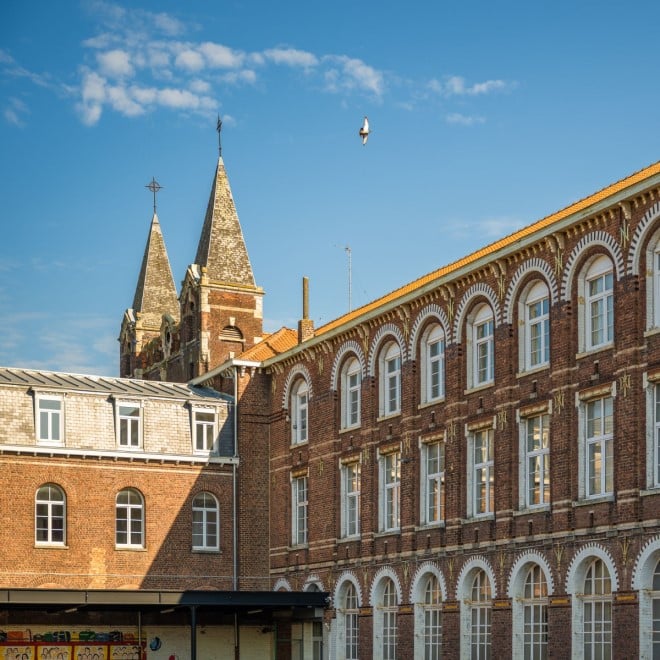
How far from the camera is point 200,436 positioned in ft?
157

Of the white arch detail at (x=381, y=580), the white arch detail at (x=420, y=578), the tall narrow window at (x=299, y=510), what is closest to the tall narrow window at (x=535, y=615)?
the white arch detail at (x=420, y=578)

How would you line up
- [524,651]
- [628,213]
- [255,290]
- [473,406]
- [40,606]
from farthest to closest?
[255,290]
[40,606]
[473,406]
[524,651]
[628,213]

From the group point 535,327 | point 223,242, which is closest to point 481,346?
point 535,327

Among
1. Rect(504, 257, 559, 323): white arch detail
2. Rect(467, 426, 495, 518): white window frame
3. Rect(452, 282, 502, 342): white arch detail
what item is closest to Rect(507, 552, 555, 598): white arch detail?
Rect(467, 426, 495, 518): white window frame

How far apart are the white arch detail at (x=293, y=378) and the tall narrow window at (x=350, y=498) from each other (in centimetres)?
389

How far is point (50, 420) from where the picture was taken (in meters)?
45.2

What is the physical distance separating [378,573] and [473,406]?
710 centimetres

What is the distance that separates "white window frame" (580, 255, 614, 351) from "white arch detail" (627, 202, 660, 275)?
100cm

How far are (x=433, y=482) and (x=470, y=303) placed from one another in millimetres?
5478

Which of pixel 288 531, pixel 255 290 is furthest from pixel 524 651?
pixel 255 290

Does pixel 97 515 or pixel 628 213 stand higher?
pixel 628 213

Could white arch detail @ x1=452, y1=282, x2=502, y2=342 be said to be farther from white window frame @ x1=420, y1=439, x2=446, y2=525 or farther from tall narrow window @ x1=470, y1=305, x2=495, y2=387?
white window frame @ x1=420, y1=439, x2=446, y2=525

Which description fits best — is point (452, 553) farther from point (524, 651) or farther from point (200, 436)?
point (200, 436)

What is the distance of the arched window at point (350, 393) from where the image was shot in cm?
4381
